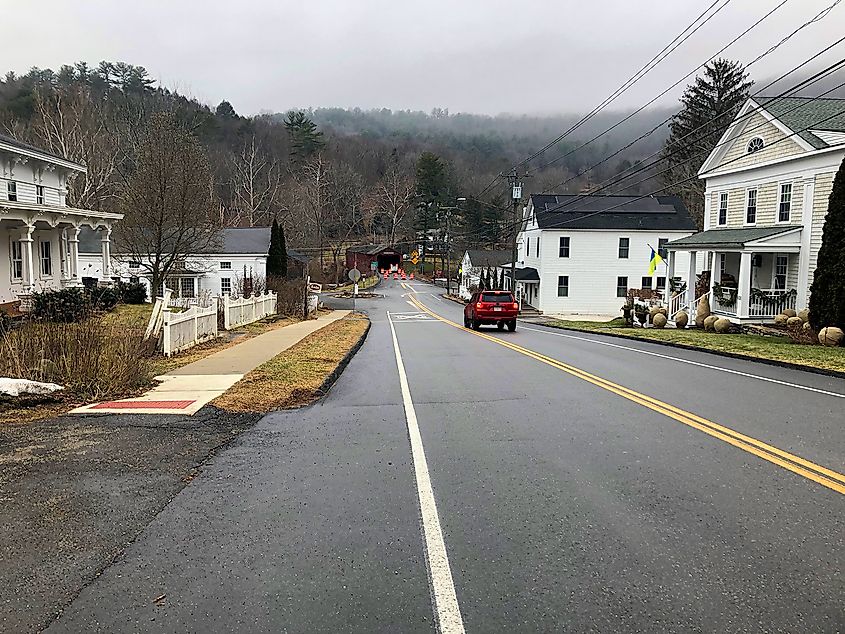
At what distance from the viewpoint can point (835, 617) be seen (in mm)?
3656

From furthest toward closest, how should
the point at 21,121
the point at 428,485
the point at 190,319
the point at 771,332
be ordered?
the point at 21,121, the point at 771,332, the point at 190,319, the point at 428,485

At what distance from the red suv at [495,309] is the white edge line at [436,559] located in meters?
21.9

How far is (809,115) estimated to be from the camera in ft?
92.8

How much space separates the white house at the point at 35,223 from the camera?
27.1 metres

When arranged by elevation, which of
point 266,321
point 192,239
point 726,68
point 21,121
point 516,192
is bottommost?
point 266,321

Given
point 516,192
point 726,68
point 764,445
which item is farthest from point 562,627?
point 726,68

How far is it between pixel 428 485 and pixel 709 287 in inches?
1165

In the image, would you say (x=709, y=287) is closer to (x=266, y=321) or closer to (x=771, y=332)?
(x=771, y=332)

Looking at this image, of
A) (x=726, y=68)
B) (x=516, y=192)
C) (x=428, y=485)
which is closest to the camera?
(x=428, y=485)

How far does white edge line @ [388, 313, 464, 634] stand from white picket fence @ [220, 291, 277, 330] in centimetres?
1994

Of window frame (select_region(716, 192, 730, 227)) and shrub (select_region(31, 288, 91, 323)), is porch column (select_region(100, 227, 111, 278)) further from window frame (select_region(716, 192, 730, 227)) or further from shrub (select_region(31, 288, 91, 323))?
window frame (select_region(716, 192, 730, 227))

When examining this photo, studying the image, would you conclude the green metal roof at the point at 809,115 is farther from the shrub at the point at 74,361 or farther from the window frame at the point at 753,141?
the shrub at the point at 74,361

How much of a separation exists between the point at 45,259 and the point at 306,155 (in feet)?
265

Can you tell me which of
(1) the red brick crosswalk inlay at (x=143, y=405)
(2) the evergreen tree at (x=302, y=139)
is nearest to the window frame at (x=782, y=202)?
(1) the red brick crosswalk inlay at (x=143, y=405)
